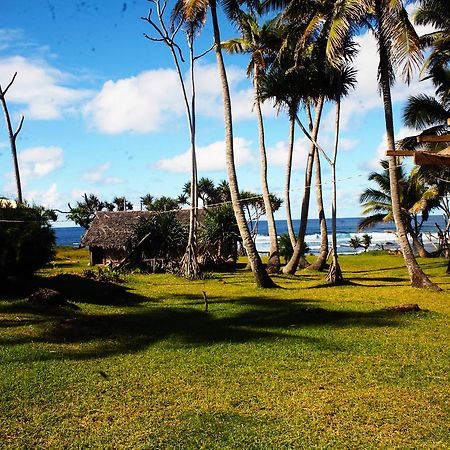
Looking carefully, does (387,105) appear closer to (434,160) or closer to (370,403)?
(434,160)

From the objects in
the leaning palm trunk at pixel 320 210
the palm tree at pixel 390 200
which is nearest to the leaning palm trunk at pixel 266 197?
the leaning palm trunk at pixel 320 210

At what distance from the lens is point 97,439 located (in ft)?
15.8

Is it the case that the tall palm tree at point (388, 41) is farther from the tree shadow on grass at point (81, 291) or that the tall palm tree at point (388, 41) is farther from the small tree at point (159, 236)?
the small tree at point (159, 236)

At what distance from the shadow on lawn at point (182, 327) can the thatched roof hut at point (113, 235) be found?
→ 47.7 feet

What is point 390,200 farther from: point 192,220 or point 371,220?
point 192,220

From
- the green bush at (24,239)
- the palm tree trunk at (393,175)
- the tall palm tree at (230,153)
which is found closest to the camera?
the green bush at (24,239)

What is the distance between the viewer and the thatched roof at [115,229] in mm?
26987

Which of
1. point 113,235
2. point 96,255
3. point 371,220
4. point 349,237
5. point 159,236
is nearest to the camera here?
point 159,236

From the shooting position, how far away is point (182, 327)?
9.95m

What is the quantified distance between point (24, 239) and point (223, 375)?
9.27 m

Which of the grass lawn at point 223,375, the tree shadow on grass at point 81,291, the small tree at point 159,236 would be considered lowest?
the grass lawn at point 223,375

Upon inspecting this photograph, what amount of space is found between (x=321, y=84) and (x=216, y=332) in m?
12.4

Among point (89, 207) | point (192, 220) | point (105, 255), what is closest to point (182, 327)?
point (192, 220)

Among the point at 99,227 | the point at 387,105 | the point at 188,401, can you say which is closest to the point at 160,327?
the point at 188,401
